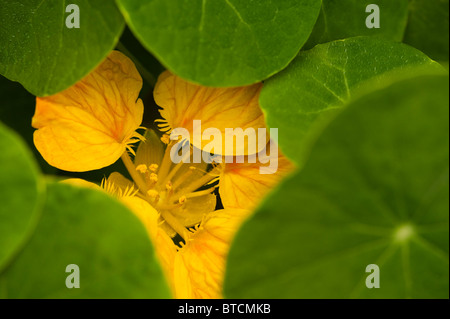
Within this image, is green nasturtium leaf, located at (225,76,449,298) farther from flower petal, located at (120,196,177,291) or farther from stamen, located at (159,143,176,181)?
stamen, located at (159,143,176,181)

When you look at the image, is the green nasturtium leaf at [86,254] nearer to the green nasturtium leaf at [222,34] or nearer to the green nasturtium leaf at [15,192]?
the green nasturtium leaf at [15,192]

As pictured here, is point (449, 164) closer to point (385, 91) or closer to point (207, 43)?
point (385, 91)

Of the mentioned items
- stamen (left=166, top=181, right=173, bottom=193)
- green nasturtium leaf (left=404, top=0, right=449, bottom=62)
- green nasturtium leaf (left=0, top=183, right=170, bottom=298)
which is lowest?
green nasturtium leaf (left=0, top=183, right=170, bottom=298)

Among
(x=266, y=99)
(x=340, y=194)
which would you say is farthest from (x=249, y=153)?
(x=340, y=194)

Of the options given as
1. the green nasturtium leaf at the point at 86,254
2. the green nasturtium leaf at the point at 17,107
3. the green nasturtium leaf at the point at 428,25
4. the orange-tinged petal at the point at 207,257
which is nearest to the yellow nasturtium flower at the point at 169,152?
the orange-tinged petal at the point at 207,257

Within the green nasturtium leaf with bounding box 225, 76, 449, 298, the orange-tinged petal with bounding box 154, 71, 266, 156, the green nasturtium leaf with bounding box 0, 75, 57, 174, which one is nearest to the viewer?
the green nasturtium leaf with bounding box 225, 76, 449, 298

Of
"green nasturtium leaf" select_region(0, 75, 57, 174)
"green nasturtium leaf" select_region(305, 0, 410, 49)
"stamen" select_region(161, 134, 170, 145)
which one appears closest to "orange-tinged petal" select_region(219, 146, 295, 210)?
"stamen" select_region(161, 134, 170, 145)
